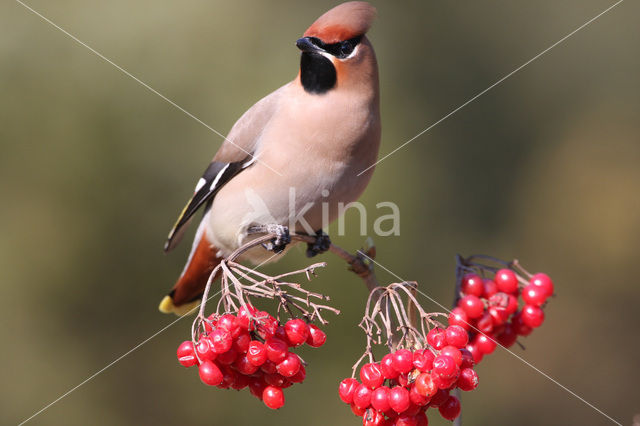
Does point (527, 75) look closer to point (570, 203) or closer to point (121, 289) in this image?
point (570, 203)

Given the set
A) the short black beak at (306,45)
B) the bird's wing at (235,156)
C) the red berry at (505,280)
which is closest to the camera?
the red berry at (505,280)

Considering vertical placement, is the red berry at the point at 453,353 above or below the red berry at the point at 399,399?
above

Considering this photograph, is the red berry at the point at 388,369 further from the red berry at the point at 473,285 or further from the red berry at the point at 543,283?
the red berry at the point at 543,283

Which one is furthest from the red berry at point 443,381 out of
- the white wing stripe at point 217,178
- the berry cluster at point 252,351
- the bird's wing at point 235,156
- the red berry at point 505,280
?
the white wing stripe at point 217,178

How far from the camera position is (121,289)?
377 centimetres

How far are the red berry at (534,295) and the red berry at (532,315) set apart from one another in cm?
2

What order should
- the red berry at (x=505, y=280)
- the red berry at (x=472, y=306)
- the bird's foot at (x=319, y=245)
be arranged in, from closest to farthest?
the red berry at (x=472, y=306) < the red berry at (x=505, y=280) < the bird's foot at (x=319, y=245)

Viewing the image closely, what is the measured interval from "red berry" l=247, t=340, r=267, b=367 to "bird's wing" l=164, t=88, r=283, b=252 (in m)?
1.05

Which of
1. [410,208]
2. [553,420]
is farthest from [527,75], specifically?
[553,420]

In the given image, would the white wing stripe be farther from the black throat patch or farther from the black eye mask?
the black eye mask

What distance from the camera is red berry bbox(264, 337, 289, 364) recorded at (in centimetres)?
152

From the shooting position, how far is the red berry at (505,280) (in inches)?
77.9

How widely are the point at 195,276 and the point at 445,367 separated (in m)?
1.55

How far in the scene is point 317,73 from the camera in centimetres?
232
